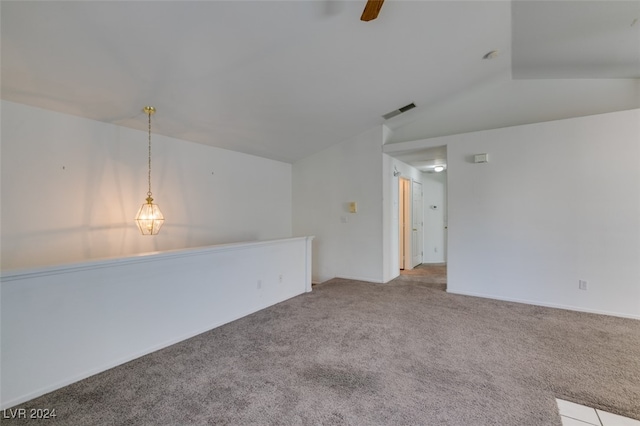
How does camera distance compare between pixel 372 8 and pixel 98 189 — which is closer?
pixel 372 8

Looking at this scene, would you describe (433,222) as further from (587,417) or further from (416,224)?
(587,417)

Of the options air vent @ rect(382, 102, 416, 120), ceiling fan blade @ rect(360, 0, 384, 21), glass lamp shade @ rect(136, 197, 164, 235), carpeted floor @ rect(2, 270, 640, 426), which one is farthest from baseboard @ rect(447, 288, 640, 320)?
glass lamp shade @ rect(136, 197, 164, 235)

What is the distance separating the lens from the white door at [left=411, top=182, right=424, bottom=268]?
6672mm

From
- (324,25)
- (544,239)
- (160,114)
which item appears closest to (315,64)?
(324,25)

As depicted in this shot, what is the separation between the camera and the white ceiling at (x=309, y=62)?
2.27 meters

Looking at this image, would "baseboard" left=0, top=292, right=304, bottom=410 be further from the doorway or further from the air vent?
the doorway

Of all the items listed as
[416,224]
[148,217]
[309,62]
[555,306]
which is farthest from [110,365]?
[416,224]

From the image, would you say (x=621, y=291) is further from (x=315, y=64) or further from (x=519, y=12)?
(x=315, y=64)

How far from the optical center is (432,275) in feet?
19.2

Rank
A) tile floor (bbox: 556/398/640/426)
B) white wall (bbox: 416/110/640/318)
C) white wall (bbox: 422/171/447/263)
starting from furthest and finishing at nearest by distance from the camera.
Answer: white wall (bbox: 422/171/447/263), white wall (bbox: 416/110/640/318), tile floor (bbox: 556/398/640/426)

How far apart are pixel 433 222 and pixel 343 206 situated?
335 cm

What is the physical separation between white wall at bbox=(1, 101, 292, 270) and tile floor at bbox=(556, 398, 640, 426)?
15.2 ft

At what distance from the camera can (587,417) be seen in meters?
1.85

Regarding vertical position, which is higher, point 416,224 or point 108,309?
point 416,224
